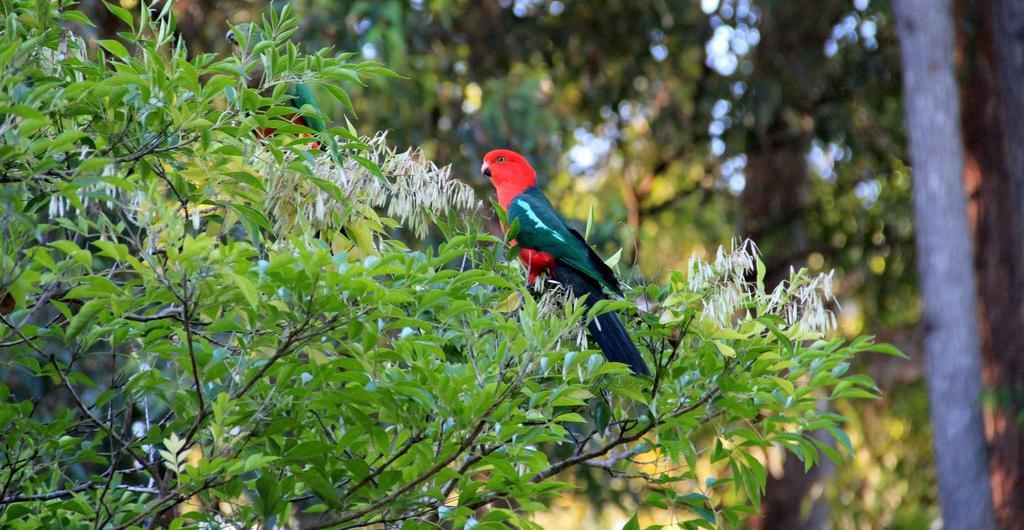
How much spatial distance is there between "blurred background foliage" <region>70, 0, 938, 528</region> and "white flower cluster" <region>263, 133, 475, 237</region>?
603cm

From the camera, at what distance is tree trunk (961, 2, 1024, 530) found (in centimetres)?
774

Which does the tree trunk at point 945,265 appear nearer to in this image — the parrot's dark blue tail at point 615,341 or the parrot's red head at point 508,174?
the parrot's red head at point 508,174

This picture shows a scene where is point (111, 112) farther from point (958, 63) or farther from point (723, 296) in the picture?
point (958, 63)

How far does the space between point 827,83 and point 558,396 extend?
28.8 feet

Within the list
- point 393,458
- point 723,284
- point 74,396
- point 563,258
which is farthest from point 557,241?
point 74,396

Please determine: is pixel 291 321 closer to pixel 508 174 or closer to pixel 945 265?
pixel 508 174

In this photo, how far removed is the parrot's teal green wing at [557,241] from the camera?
3.63 metres

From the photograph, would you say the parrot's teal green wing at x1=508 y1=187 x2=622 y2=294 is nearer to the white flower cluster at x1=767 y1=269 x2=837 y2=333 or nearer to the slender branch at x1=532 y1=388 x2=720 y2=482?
the slender branch at x1=532 y1=388 x2=720 y2=482

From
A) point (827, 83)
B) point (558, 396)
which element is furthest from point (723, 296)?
point (827, 83)

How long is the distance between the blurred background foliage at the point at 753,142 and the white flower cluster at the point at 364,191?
6.03m

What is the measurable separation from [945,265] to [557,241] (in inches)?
188

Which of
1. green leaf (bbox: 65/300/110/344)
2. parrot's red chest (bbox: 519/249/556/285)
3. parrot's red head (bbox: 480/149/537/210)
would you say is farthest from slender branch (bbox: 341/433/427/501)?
parrot's red head (bbox: 480/149/537/210)

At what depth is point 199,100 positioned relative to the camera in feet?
7.96

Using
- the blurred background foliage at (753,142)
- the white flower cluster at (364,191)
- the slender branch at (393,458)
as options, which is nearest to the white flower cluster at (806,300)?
the white flower cluster at (364,191)
